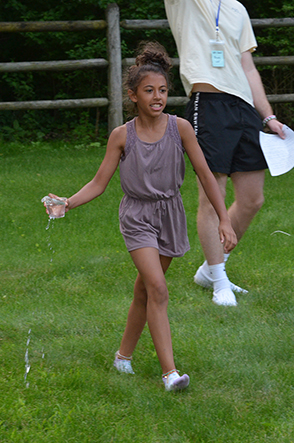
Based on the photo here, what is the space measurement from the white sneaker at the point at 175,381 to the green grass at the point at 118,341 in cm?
4

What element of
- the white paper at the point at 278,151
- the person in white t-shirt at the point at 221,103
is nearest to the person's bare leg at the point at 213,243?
the person in white t-shirt at the point at 221,103

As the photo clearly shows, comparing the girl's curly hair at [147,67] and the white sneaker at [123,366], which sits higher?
the girl's curly hair at [147,67]

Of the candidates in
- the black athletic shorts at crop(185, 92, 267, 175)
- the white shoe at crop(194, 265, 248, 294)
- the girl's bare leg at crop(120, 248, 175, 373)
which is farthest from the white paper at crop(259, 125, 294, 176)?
the girl's bare leg at crop(120, 248, 175, 373)

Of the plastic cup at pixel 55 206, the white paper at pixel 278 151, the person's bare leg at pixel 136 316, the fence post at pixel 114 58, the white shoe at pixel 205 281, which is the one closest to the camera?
the plastic cup at pixel 55 206

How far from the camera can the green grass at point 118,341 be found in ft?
9.57

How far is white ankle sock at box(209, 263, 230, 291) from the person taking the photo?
4473 millimetres

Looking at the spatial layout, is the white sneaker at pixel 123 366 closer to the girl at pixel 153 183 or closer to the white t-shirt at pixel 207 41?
the girl at pixel 153 183

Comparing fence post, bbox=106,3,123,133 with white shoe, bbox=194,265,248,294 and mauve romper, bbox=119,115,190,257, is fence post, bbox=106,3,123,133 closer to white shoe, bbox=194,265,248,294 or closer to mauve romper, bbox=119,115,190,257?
white shoe, bbox=194,265,248,294

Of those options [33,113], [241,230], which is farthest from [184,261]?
[33,113]

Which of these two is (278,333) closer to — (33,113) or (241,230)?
(241,230)

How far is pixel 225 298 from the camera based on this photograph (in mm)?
4391

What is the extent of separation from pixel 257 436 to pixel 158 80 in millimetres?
1630

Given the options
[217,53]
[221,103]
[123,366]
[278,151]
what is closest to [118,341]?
[123,366]

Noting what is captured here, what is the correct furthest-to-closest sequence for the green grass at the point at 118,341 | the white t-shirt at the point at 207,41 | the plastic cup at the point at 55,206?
the white t-shirt at the point at 207,41 < the plastic cup at the point at 55,206 < the green grass at the point at 118,341
